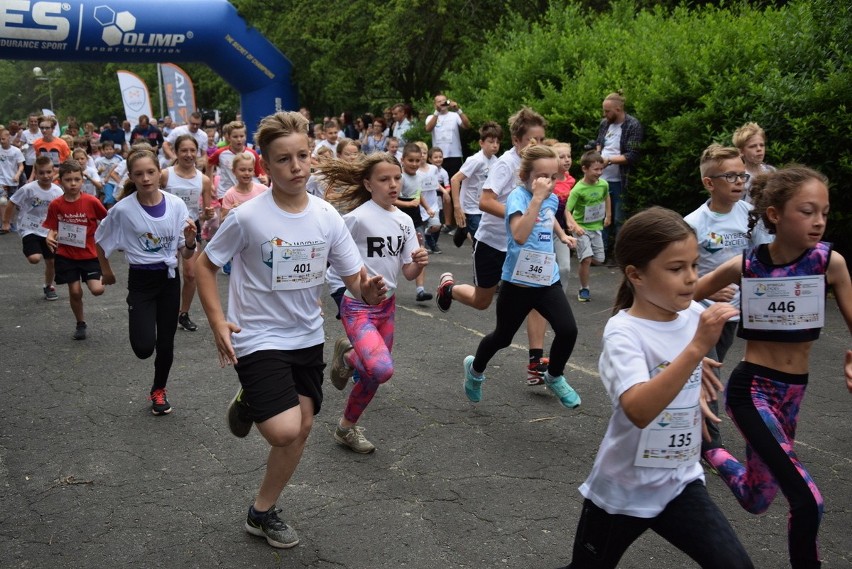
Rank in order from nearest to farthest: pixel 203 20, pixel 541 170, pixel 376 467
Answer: pixel 376 467 → pixel 541 170 → pixel 203 20

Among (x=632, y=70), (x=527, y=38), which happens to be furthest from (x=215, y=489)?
(x=527, y=38)

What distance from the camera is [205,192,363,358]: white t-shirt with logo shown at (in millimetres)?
3902

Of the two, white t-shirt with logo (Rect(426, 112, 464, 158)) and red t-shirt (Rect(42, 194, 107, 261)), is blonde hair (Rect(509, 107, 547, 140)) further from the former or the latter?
white t-shirt with logo (Rect(426, 112, 464, 158))

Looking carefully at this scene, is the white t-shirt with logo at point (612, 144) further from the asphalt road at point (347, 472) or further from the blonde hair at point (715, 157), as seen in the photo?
the blonde hair at point (715, 157)

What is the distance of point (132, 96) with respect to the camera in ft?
99.5

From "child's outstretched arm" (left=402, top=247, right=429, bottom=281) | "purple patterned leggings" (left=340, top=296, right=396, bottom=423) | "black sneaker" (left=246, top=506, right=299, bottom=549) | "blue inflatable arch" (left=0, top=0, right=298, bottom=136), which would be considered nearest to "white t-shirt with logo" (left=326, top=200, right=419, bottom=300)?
"child's outstretched arm" (left=402, top=247, right=429, bottom=281)

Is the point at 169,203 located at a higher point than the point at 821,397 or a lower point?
higher

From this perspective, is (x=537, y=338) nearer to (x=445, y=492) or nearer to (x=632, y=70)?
(x=445, y=492)

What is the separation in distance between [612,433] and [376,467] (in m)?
2.27

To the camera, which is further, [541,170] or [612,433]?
[541,170]

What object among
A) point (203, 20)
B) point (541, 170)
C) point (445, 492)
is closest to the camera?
point (445, 492)

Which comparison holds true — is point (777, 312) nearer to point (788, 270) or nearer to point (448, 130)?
point (788, 270)

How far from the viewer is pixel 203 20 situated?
20.0m

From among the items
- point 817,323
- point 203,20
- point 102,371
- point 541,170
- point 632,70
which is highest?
point 203,20
